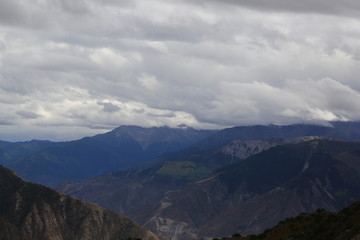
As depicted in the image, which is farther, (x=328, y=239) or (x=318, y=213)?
(x=318, y=213)

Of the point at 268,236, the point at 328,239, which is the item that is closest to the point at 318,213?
the point at 268,236

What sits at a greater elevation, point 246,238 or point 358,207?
point 358,207

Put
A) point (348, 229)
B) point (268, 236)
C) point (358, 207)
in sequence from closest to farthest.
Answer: point (348, 229) → point (358, 207) → point (268, 236)

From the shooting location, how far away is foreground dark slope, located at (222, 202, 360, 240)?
11775 cm

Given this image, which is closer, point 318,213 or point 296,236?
point 296,236

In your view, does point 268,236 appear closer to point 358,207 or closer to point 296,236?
point 296,236

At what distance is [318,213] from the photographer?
516 ft

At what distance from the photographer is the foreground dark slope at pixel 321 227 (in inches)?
4636

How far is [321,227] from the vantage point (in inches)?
5285

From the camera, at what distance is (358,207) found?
135 meters

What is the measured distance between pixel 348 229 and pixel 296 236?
2542cm

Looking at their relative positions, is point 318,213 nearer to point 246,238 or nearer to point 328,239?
point 246,238

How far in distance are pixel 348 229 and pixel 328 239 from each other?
4781 millimetres

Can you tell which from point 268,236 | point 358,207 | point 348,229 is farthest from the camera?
point 268,236
